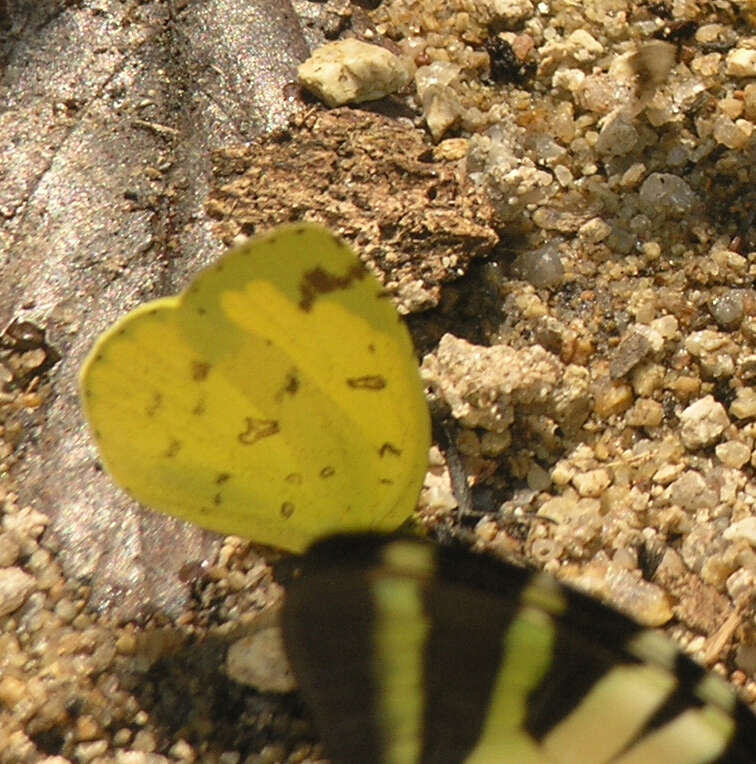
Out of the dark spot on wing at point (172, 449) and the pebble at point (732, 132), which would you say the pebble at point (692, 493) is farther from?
the dark spot on wing at point (172, 449)

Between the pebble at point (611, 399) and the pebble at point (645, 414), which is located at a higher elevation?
the pebble at point (611, 399)

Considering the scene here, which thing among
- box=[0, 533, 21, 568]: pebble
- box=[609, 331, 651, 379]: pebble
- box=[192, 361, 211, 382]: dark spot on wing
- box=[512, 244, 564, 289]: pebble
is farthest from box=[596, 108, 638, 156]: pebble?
box=[0, 533, 21, 568]: pebble

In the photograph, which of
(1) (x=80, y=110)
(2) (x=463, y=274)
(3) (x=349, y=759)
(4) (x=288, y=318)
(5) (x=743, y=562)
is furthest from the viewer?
(1) (x=80, y=110)

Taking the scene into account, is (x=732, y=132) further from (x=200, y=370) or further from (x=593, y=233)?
(x=200, y=370)

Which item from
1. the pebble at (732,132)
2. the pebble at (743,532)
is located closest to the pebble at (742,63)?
the pebble at (732,132)

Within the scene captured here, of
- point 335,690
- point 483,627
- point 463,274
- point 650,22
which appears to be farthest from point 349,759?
point 650,22

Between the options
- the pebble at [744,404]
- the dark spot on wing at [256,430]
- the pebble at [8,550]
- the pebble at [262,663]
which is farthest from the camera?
the pebble at [744,404]

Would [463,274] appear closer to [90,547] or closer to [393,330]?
[393,330]
